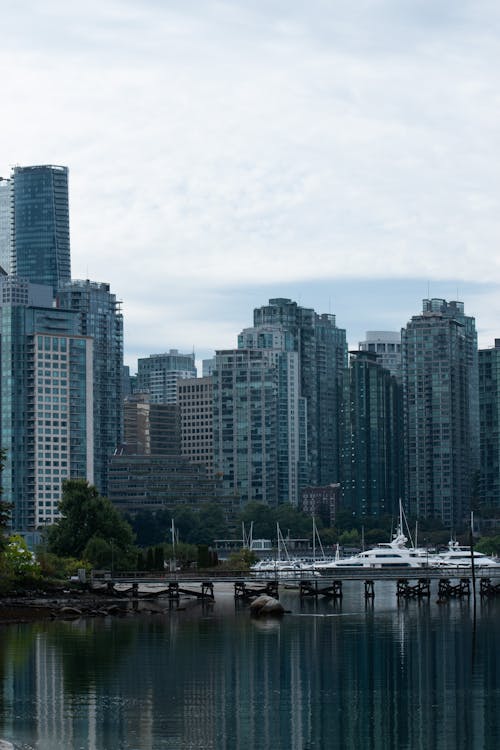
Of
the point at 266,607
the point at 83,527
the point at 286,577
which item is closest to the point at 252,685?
the point at 266,607

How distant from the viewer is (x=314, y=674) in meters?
86.6

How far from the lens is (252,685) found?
269ft

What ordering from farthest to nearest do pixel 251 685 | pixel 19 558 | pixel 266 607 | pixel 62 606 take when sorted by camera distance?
pixel 19 558 < pixel 62 606 < pixel 266 607 < pixel 251 685

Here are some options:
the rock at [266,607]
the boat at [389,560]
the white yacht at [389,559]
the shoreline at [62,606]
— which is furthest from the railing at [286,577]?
the rock at [266,607]

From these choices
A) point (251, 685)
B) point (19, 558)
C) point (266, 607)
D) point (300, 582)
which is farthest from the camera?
point (300, 582)

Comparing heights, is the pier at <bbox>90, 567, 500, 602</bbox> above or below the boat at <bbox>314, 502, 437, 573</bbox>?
below

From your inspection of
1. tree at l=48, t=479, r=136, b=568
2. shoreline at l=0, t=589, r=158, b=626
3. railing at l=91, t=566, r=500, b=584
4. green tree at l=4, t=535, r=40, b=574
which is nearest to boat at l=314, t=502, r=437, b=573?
railing at l=91, t=566, r=500, b=584

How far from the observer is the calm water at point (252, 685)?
6588 cm

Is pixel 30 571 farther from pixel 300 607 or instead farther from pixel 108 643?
pixel 108 643

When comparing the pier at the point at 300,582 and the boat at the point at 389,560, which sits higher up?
the boat at the point at 389,560

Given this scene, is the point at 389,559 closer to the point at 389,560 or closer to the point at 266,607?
the point at 389,560

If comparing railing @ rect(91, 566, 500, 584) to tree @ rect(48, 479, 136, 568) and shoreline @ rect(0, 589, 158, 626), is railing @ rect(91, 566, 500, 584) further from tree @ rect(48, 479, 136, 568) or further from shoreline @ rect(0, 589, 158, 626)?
tree @ rect(48, 479, 136, 568)

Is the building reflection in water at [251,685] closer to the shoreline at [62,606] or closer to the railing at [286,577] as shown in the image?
the shoreline at [62,606]

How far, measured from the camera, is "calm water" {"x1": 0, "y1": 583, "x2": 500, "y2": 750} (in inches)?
2594
